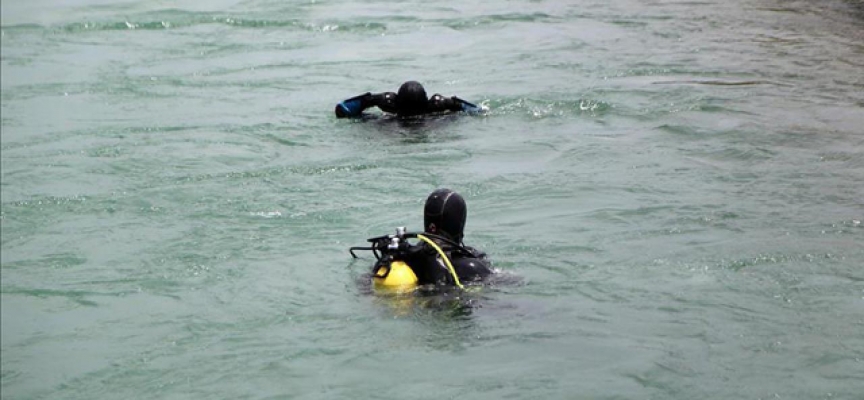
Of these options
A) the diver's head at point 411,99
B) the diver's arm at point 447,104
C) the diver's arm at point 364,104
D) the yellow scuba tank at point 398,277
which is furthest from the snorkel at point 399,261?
the diver's arm at point 447,104

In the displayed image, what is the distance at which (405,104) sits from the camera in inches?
539

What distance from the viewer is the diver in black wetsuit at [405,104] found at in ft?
44.6

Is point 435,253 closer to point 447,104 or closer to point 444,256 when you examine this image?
point 444,256

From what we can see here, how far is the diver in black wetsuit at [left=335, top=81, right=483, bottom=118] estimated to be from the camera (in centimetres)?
1359

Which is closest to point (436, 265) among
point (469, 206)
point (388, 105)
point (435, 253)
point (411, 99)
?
point (435, 253)

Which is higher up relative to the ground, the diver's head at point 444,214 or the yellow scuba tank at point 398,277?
the diver's head at point 444,214

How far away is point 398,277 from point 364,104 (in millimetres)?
6065

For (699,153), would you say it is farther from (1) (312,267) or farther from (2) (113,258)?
(2) (113,258)

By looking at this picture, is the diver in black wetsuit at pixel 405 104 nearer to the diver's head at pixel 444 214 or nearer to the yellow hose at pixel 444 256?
the diver's head at pixel 444 214

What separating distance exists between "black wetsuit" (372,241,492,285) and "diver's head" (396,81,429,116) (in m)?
5.36

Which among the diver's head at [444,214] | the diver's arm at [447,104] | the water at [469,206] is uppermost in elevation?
the diver's head at [444,214]

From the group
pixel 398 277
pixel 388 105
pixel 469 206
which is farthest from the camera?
pixel 388 105

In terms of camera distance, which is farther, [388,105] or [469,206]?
[388,105]

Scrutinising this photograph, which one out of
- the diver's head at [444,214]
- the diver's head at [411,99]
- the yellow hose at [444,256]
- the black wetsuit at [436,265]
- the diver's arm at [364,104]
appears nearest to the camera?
the yellow hose at [444,256]
